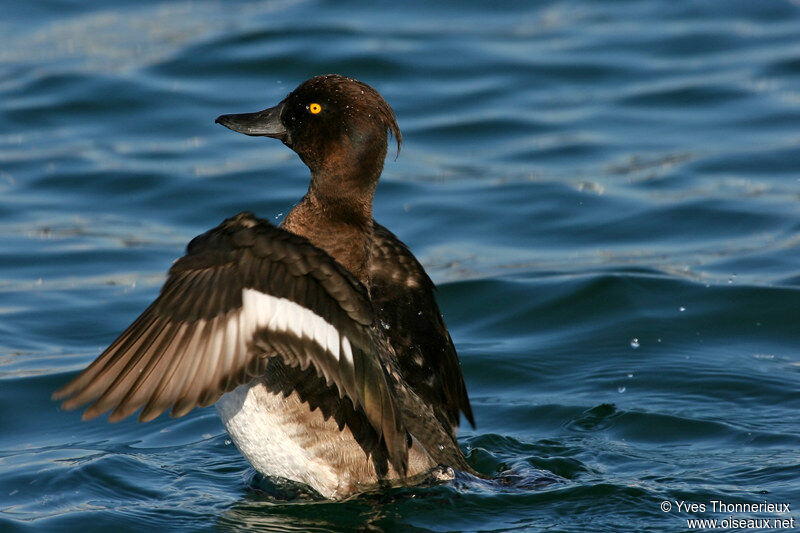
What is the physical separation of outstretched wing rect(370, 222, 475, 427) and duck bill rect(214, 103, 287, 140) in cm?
68

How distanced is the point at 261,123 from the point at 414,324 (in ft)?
3.67

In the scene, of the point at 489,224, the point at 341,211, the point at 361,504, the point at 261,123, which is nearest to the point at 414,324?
the point at 341,211

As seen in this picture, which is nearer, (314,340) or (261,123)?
(314,340)

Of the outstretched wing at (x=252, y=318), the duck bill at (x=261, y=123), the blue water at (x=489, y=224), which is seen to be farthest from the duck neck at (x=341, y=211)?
the blue water at (x=489, y=224)

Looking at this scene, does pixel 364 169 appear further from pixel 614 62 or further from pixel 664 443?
pixel 614 62

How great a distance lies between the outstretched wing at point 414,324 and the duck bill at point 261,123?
2.24 feet

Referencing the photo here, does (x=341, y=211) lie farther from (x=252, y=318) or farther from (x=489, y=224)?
(x=489, y=224)

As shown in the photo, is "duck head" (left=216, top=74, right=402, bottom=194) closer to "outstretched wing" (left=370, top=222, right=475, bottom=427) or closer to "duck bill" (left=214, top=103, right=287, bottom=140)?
"duck bill" (left=214, top=103, right=287, bottom=140)

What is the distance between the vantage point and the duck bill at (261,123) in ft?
17.1

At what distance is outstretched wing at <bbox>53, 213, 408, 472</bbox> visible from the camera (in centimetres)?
416

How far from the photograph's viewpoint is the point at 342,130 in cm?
497

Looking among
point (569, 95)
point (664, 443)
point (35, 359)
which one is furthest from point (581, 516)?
point (569, 95)

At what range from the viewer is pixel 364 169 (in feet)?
16.4

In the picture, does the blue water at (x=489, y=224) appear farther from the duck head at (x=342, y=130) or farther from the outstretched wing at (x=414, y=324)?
the duck head at (x=342, y=130)
